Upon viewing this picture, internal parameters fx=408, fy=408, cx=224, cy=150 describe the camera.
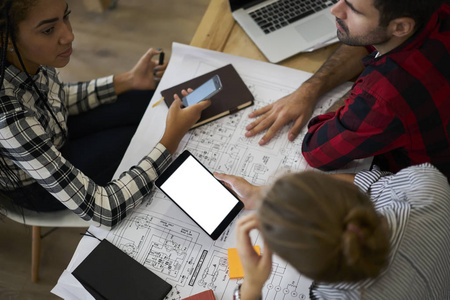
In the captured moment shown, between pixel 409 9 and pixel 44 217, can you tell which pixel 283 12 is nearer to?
pixel 409 9

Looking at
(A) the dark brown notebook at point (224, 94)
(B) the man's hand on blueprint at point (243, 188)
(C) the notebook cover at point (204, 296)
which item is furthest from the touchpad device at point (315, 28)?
(C) the notebook cover at point (204, 296)

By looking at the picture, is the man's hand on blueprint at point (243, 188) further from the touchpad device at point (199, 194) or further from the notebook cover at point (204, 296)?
the notebook cover at point (204, 296)

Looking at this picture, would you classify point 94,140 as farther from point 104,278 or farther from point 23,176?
point 104,278

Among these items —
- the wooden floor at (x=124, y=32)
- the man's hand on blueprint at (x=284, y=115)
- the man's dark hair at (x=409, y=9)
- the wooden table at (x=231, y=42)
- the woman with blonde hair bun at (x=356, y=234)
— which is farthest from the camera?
the wooden floor at (x=124, y=32)

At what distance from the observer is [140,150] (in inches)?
44.2

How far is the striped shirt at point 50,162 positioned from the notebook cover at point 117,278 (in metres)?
0.08

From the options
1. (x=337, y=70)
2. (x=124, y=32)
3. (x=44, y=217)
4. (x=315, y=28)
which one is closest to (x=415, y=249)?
(x=337, y=70)

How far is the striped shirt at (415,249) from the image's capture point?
73 centimetres

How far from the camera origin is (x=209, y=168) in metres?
1.07

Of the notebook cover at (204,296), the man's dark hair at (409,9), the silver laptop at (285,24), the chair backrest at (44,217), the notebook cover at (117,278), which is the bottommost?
the chair backrest at (44,217)

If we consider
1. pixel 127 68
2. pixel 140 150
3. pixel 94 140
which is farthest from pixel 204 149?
pixel 127 68

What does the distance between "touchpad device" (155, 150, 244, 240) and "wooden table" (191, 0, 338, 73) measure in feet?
1.37

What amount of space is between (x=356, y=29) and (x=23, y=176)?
938mm

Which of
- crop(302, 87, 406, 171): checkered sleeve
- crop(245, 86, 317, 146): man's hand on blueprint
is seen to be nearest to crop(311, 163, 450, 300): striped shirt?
crop(302, 87, 406, 171): checkered sleeve
